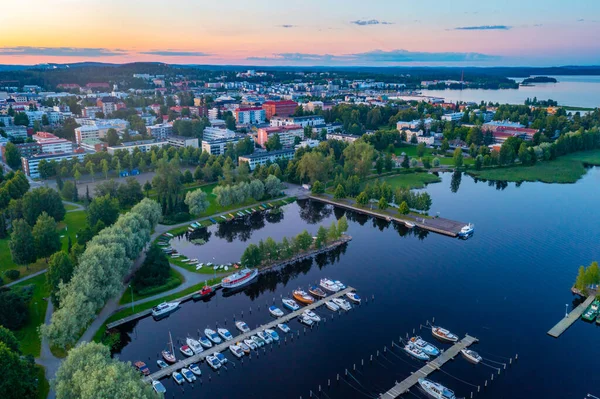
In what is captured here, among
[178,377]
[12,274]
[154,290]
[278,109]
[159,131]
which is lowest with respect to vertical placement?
[178,377]

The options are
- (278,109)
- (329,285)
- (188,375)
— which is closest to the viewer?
(188,375)

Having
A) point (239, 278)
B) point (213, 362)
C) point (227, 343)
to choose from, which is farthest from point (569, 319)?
point (213, 362)

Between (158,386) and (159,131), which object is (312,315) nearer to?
(158,386)

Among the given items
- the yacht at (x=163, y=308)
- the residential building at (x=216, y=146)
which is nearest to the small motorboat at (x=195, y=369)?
the yacht at (x=163, y=308)

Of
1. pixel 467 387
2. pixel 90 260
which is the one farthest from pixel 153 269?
pixel 467 387

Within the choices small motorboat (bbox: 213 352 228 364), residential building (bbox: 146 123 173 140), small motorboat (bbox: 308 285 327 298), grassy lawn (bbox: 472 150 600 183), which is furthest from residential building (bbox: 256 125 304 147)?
small motorboat (bbox: 213 352 228 364)
